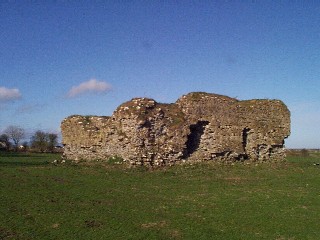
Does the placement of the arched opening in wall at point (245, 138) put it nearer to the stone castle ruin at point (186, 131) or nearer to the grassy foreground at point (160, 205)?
the stone castle ruin at point (186, 131)

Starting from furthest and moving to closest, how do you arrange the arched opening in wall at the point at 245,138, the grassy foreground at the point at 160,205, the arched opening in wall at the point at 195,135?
the arched opening in wall at the point at 245,138, the arched opening in wall at the point at 195,135, the grassy foreground at the point at 160,205

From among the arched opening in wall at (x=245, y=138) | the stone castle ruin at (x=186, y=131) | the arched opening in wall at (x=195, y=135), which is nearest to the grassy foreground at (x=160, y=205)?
the stone castle ruin at (x=186, y=131)

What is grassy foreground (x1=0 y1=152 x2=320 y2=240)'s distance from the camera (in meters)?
9.69

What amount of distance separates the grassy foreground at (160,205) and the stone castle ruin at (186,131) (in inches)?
109

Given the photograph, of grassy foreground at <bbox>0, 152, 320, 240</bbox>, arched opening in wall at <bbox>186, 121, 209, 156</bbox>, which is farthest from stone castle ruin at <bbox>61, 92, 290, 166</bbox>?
grassy foreground at <bbox>0, 152, 320, 240</bbox>

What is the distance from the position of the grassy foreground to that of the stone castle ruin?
2760 mm

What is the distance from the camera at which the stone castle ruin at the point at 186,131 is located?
22.8 metres

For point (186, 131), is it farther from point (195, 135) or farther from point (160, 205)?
point (160, 205)

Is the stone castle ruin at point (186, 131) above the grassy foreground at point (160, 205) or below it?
above

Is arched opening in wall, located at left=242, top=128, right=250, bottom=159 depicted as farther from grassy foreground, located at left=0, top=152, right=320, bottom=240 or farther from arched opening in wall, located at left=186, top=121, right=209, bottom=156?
grassy foreground, located at left=0, top=152, right=320, bottom=240

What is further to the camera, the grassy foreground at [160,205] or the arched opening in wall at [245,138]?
the arched opening in wall at [245,138]

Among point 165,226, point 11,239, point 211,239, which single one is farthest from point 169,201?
point 11,239

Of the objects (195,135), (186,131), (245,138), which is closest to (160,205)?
(186,131)

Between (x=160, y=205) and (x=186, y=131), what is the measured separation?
11.0m
